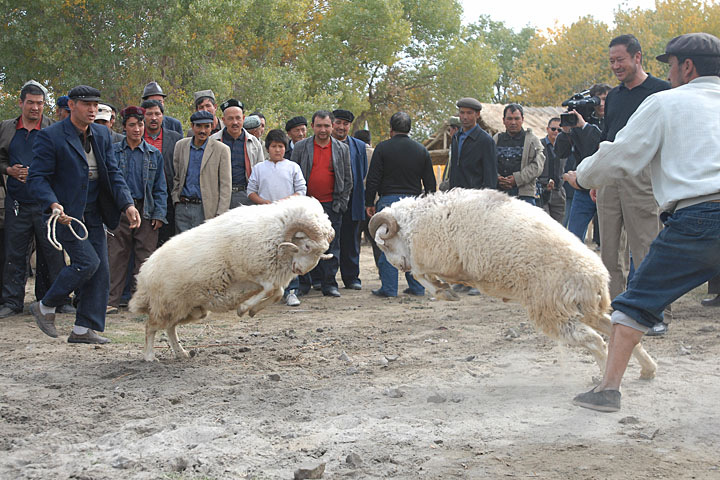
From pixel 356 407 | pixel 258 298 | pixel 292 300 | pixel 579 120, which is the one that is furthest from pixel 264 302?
pixel 579 120

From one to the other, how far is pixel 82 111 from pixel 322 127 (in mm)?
3779

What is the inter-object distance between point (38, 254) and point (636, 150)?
7.49 m

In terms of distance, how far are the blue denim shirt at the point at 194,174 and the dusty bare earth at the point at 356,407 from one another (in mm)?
2032

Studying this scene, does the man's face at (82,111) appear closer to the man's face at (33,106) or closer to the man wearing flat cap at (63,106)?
the man's face at (33,106)

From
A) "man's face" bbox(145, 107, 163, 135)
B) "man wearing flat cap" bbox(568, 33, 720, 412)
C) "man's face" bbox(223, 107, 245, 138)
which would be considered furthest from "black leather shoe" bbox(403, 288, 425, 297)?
"man wearing flat cap" bbox(568, 33, 720, 412)

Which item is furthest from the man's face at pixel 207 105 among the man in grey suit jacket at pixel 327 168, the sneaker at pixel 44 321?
the sneaker at pixel 44 321

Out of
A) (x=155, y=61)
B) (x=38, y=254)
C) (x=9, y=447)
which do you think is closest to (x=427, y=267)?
(x=9, y=447)

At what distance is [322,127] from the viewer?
382 inches

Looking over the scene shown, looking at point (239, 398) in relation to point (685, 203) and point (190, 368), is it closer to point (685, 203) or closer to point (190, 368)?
point (190, 368)

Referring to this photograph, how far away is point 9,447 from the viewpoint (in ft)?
13.8

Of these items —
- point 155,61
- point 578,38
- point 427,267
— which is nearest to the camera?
point 427,267

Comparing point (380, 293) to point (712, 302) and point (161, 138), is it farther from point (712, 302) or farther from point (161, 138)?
point (712, 302)

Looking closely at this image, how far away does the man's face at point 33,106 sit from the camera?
8484mm

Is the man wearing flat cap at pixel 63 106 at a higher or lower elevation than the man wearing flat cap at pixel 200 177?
higher
